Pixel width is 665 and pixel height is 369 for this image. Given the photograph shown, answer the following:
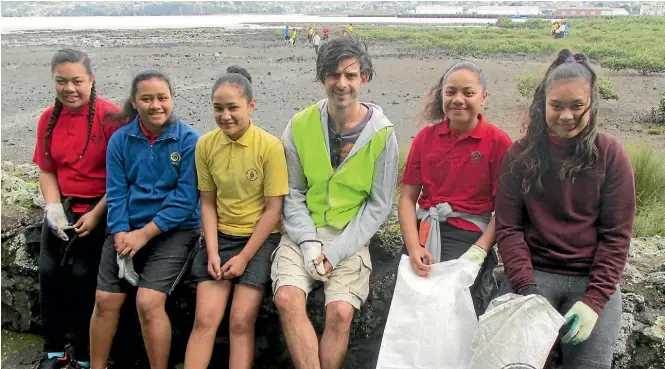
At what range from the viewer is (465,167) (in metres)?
2.90

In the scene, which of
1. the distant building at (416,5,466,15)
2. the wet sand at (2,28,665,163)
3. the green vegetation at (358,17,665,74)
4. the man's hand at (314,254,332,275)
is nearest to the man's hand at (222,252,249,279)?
Result: the man's hand at (314,254,332,275)

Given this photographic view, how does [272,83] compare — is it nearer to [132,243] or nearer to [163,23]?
[132,243]

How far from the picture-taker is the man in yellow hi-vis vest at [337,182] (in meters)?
2.84

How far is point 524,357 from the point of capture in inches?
89.0

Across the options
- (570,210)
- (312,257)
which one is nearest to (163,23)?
(312,257)

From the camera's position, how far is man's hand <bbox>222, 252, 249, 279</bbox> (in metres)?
2.85

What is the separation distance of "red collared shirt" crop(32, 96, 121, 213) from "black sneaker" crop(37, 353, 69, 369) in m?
0.78

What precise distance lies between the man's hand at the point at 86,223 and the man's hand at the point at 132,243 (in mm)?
325

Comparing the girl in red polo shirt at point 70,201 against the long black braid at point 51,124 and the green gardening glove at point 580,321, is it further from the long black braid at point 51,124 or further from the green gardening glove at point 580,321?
the green gardening glove at point 580,321

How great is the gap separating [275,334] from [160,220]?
0.83 m

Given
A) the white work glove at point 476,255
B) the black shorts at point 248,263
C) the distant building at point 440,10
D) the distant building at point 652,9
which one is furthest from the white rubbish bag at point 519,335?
the distant building at point 440,10

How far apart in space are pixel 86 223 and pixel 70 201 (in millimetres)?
214

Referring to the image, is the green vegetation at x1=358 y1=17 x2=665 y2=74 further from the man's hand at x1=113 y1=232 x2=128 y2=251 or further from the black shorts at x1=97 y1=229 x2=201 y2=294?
the man's hand at x1=113 y1=232 x2=128 y2=251

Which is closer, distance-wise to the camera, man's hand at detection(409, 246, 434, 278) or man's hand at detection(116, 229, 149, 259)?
man's hand at detection(409, 246, 434, 278)
